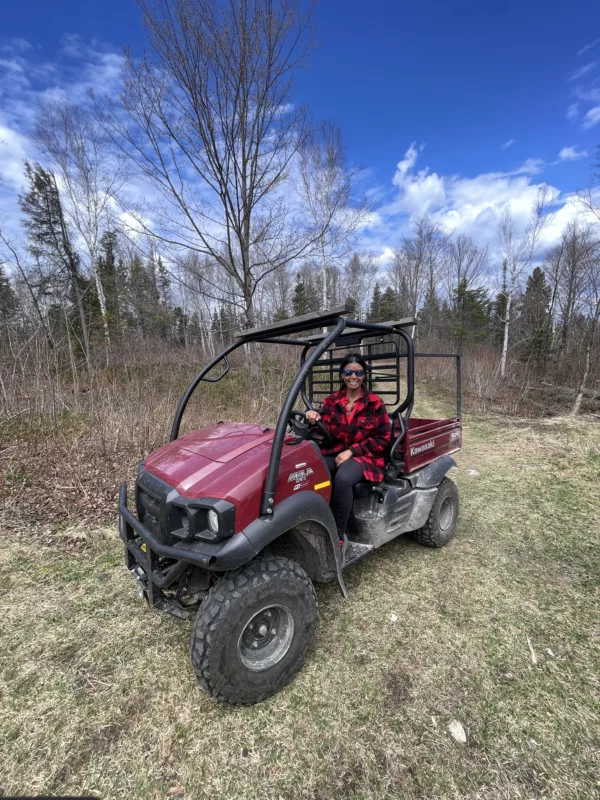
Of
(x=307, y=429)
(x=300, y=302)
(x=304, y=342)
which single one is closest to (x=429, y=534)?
(x=307, y=429)

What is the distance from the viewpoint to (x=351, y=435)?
2.68 meters

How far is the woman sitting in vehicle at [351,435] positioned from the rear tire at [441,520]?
85 centimetres

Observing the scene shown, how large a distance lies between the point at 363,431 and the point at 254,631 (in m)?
1.44

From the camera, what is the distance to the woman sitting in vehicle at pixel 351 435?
7.86ft

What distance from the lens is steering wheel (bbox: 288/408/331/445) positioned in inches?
106

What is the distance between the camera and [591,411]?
9.43 metres

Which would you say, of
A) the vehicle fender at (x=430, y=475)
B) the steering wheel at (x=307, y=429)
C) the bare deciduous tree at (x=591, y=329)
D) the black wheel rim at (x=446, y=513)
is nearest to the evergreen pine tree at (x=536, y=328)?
the bare deciduous tree at (x=591, y=329)

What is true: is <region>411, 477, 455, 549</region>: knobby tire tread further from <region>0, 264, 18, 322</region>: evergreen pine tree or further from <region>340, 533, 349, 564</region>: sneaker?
<region>0, 264, 18, 322</region>: evergreen pine tree

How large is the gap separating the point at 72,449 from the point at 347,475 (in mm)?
4092

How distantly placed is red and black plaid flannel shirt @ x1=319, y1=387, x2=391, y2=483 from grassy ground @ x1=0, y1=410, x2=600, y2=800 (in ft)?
3.18

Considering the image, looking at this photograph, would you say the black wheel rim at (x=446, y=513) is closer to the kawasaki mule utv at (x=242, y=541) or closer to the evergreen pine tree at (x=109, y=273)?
the kawasaki mule utv at (x=242, y=541)

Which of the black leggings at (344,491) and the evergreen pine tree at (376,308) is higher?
the evergreen pine tree at (376,308)

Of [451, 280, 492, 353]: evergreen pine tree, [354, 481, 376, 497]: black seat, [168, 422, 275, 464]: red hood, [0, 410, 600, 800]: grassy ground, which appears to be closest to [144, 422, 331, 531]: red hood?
[168, 422, 275, 464]: red hood

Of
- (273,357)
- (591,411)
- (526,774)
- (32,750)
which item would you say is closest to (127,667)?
(32,750)
